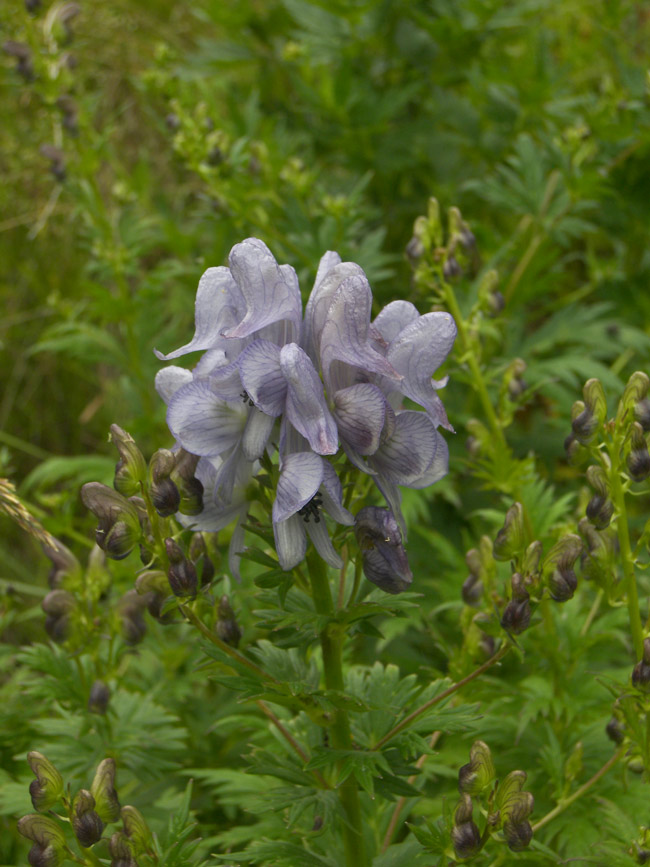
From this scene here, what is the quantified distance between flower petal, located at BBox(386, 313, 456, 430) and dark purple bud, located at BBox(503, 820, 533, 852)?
50 cm

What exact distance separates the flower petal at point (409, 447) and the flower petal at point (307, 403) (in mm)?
98

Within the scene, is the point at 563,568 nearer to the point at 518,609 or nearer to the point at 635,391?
the point at 518,609

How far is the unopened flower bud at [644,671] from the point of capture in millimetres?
1253

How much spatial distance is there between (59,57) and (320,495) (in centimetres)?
219

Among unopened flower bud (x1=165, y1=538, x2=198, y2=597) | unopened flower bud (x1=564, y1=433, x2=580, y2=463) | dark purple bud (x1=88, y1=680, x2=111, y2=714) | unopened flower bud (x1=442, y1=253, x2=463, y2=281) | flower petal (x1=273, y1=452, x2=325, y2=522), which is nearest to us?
flower petal (x1=273, y1=452, x2=325, y2=522)

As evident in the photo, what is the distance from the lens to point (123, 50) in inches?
179

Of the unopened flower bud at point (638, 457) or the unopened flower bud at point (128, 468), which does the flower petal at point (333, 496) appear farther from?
the unopened flower bud at point (638, 457)

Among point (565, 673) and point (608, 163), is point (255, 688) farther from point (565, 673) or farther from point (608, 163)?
point (608, 163)

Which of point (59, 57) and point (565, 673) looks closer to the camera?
point (565, 673)

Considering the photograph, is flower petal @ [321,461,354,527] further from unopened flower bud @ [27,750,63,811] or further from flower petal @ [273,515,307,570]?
unopened flower bud @ [27,750,63,811]

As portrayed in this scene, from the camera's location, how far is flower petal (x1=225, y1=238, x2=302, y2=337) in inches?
43.8

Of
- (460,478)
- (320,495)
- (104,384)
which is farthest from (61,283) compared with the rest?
(320,495)

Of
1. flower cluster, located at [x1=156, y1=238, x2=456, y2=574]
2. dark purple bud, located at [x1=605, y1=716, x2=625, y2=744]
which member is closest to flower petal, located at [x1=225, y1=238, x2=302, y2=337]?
flower cluster, located at [x1=156, y1=238, x2=456, y2=574]

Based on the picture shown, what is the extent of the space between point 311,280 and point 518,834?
6.13ft
